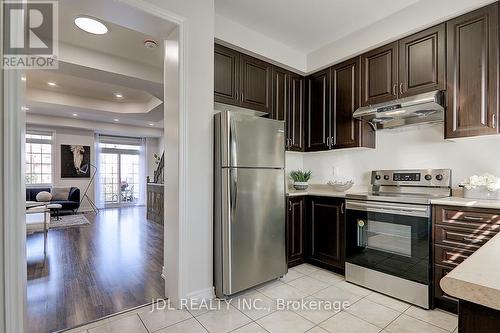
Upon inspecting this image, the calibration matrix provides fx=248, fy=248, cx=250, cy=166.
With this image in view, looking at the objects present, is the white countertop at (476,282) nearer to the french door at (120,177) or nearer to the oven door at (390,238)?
the oven door at (390,238)

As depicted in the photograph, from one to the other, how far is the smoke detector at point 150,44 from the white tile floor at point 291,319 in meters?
3.03

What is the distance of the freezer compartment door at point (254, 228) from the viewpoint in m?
2.31

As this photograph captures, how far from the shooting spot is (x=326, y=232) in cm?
296

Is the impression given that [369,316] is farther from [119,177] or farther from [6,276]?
[119,177]

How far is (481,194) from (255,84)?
2.49 metres

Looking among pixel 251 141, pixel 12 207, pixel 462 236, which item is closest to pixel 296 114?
pixel 251 141

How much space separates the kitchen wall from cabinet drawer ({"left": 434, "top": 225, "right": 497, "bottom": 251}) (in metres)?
0.65

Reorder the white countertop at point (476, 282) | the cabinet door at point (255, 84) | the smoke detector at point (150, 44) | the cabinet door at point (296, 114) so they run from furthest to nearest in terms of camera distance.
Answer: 1. the cabinet door at point (296, 114)
2. the smoke detector at point (150, 44)
3. the cabinet door at point (255, 84)
4. the white countertop at point (476, 282)

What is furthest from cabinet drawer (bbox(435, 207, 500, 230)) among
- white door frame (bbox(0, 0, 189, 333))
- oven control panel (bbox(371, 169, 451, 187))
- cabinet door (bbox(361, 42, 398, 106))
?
white door frame (bbox(0, 0, 189, 333))

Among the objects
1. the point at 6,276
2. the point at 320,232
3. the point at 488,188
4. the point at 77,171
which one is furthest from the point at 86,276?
the point at 77,171

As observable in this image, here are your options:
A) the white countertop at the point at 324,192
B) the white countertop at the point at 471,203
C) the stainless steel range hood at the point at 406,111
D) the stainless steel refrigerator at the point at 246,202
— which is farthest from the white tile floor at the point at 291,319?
the stainless steel range hood at the point at 406,111

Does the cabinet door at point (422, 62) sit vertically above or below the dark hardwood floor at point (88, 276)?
above

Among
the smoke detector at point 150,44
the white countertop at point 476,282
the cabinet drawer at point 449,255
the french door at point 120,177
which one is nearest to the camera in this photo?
the white countertop at point 476,282

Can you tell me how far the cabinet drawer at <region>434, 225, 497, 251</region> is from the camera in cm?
192
